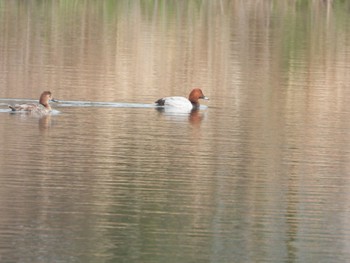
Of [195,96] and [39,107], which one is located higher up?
[195,96]

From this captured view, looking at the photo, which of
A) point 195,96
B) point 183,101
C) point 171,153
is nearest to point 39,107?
point 183,101

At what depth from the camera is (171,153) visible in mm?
21141

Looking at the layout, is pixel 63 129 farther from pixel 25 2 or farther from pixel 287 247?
pixel 25 2

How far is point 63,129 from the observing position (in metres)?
23.4

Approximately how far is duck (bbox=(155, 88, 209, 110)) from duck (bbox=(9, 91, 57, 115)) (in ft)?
7.68

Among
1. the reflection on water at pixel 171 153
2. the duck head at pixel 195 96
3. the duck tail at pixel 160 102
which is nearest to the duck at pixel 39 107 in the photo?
the reflection on water at pixel 171 153

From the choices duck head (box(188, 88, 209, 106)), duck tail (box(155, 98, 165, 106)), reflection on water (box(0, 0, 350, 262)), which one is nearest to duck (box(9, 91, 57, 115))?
reflection on water (box(0, 0, 350, 262))

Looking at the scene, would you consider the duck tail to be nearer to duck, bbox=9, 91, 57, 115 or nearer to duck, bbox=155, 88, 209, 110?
duck, bbox=155, 88, 209, 110

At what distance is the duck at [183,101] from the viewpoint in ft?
88.0

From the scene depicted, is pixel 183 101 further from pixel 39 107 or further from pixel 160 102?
pixel 39 107

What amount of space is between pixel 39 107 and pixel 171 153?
4801 mm

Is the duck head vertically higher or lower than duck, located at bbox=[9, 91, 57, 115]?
higher

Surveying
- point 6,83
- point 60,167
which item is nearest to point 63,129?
point 60,167

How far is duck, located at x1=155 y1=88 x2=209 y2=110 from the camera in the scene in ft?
88.0
